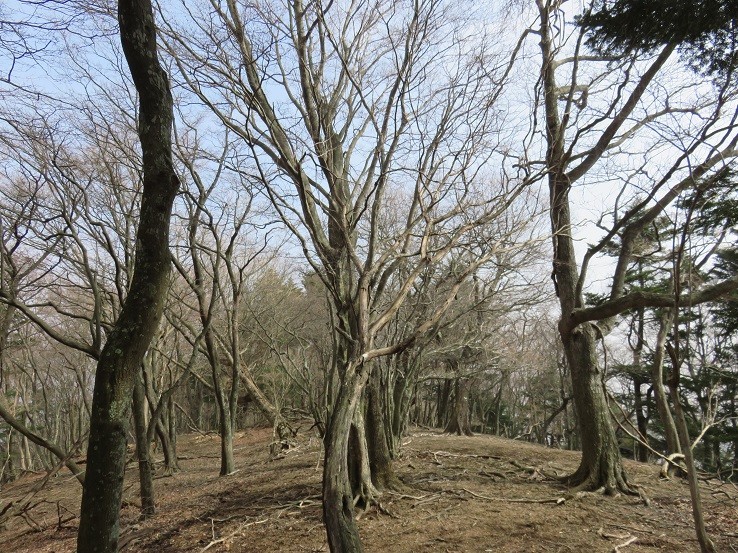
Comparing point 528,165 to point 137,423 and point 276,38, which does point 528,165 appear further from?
point 137,423

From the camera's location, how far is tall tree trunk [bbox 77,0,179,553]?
8.93ft

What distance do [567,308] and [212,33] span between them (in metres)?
5.94

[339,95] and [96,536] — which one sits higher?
[339,95]

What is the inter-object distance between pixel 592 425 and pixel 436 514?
2.64 meters

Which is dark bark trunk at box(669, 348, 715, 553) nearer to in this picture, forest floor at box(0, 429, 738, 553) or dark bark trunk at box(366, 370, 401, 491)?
forest floor at box(0, 429, 738, 553)

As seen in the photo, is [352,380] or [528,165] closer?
[352,380]

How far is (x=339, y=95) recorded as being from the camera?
663 centimetres

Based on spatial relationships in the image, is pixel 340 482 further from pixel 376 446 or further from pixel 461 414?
pixel 461 414

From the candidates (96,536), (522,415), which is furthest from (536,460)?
(522,415)

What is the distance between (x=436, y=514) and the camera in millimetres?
5848

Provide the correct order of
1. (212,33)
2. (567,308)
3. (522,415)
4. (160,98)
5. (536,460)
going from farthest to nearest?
(522,415) < (536,460) < (567,308) < (212,33) < (160,98)

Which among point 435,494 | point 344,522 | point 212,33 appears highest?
point 212,33

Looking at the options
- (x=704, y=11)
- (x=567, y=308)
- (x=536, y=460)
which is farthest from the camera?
(x=536, y=460)

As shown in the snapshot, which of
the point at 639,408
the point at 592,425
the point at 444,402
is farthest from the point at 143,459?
the point at 639,408
